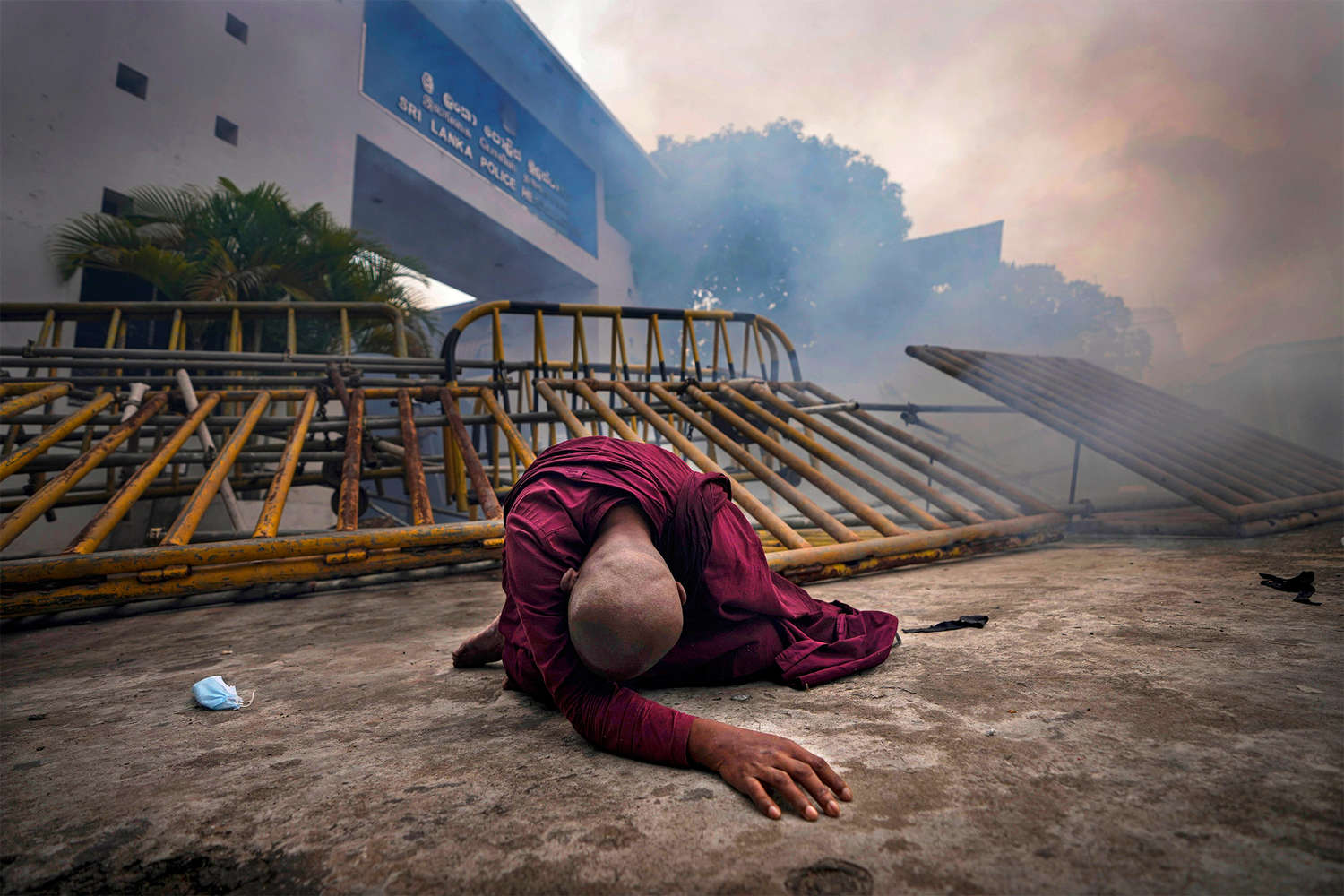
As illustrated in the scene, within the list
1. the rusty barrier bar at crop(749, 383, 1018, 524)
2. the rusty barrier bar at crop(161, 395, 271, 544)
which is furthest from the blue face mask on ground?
the rusty barrier bar at crop(749, 383, 1018, 524)

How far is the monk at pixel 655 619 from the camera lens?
113 cm

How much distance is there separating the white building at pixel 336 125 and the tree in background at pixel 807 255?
4.97 m

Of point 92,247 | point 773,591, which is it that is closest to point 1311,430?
point 773,591

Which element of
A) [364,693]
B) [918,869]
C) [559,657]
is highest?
[559,657]

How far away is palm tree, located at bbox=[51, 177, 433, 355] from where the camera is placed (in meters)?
6.10

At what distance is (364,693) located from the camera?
1.85 m

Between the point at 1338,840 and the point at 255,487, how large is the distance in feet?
17.7

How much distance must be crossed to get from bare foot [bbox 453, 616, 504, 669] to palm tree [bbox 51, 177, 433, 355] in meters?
5.90

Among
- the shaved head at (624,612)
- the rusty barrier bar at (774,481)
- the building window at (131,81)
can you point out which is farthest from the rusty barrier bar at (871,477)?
the building window at (131,81)

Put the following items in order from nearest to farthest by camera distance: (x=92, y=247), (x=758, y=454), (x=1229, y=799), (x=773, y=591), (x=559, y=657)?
1. (x=1229, y=799)
2. (x=559, y=657)
3. (x=773, y=591)
4. (x=92, y=247)
5. (x=758, y=454)

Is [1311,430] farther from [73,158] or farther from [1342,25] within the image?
[73,158]

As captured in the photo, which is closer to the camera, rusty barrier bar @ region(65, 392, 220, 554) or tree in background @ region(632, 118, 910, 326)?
rusty barrier bar @ region(65, 392, 220, 554)

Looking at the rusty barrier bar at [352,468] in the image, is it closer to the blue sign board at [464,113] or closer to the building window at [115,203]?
the building window at [115,203]

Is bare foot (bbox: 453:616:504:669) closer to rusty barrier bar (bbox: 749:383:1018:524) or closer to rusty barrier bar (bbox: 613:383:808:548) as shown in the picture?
rusty barrier bar (bbox: 613:383:808:548)
